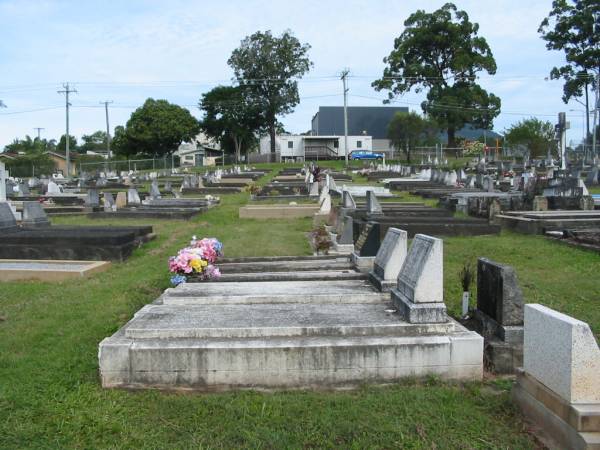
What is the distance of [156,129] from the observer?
2515 inches

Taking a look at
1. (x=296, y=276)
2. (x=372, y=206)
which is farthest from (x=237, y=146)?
(x=296, y=276)

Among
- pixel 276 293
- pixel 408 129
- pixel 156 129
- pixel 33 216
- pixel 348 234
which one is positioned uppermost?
pixel 156 129

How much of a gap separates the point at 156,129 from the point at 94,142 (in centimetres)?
6209

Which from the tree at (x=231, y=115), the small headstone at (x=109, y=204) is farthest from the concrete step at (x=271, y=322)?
the tree at (x=231, y=115)

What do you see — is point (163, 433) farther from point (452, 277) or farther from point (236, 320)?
point (452, 277)

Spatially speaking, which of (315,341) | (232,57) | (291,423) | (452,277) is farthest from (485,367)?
(232,57)

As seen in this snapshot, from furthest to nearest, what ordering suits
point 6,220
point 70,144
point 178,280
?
point 70,144, point 6,220, point 178,280

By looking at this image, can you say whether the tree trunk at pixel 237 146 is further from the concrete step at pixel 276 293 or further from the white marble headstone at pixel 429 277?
the white marble headstone at pixel 429 277

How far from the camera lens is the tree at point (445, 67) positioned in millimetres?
54156

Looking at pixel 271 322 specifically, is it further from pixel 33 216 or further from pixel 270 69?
pixel 270 69

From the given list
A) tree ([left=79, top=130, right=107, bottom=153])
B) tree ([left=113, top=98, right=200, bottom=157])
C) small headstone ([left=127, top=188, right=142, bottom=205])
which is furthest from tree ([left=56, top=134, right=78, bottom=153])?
small headstone ([left=127, top=188, right=142, bottom=205])

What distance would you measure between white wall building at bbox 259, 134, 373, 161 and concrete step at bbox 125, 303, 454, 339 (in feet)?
212

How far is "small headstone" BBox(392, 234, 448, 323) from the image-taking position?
4.88 m

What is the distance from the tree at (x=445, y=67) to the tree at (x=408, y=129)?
4.44 ft
